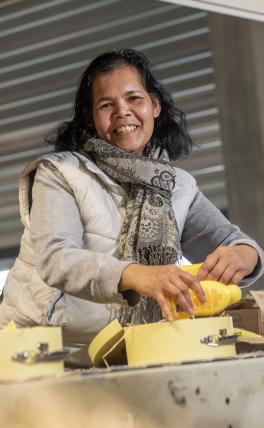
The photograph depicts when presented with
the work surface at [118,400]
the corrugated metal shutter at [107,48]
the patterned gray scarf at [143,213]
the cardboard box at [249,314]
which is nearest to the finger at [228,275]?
the patterned gray scarf at [143,213]

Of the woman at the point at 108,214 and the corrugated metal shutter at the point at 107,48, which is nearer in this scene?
the woman at the point at 108,214

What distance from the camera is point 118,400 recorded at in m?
1.27

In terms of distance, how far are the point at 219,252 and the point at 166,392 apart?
0.61 m

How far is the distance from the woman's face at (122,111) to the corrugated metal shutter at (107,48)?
2500 mm

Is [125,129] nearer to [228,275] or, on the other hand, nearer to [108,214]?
[108,214]

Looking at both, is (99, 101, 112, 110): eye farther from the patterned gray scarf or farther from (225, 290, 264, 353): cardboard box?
(225, 290, 264, 353): cardboard box

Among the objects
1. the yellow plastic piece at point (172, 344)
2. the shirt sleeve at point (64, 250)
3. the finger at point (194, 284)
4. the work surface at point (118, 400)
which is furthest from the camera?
the shirt sleeve at point (64, 250)

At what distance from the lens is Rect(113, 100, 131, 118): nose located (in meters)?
2.16

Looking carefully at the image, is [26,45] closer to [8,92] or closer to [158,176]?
[8,92]

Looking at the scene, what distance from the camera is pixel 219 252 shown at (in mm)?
1856


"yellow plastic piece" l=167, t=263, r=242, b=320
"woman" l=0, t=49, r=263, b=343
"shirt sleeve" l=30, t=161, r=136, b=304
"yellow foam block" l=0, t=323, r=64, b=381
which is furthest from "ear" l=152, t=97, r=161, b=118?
"yellow foam block" l=0, t=323, r=64, b=381

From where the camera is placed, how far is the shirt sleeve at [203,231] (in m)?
2.20

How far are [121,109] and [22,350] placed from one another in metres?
0.93

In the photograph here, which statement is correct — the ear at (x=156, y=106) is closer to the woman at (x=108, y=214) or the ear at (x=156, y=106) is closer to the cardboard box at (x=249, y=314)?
the woman at (x=108, y=214)
